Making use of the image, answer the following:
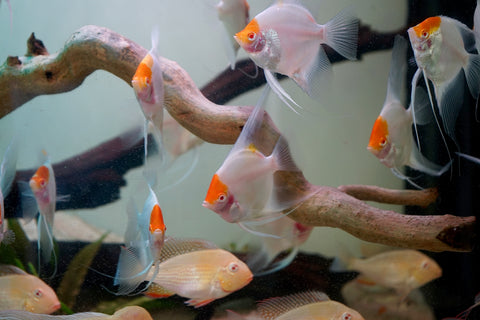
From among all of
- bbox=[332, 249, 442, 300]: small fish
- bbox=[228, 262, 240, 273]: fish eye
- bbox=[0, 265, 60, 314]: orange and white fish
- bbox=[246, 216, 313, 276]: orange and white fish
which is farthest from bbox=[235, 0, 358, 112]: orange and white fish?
bbox=[0, 265, 60, 314]: orange and white fish

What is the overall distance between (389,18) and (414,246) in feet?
3.93

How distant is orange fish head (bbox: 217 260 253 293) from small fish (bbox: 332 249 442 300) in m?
0.81

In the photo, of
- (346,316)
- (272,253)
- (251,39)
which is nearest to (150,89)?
(251,39)

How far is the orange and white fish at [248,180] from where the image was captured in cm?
115

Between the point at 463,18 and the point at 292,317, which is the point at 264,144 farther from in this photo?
the point at 463,18

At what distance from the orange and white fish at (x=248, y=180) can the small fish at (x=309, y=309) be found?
446mm

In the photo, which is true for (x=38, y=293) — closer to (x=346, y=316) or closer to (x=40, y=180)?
(x=40, y=180)

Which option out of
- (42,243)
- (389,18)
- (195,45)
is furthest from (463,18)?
(42,243)

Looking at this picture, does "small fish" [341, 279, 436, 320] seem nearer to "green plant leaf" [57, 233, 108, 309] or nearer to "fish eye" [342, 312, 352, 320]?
"fish eye" [342, 312, 352, 320]

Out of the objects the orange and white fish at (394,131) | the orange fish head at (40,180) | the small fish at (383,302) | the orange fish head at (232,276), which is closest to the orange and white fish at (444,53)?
the orange and white fish at (394,131)

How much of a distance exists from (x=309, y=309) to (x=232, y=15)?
4.43 feet

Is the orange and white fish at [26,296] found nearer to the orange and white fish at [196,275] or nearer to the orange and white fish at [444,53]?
the orange and white fish at [196,275]

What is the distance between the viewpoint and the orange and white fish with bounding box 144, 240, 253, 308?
1471 millimetres

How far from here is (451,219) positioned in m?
1.51
